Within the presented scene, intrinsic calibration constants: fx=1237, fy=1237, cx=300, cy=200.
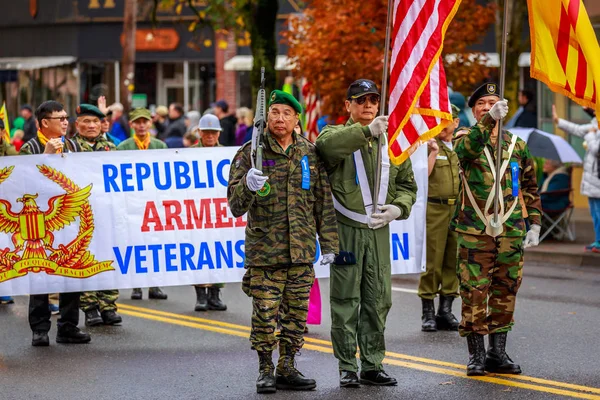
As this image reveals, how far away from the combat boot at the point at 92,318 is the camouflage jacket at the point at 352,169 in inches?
149

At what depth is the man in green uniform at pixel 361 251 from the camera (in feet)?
26.9

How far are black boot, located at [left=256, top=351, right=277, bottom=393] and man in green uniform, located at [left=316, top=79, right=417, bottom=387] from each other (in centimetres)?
46

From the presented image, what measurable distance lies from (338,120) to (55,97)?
2473 cm

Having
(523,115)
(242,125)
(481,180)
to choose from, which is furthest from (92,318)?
(242,125)

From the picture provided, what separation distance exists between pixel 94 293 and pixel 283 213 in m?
3.82

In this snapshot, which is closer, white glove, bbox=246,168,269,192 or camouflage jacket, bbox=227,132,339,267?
white glove, bbox=246,168,269,192

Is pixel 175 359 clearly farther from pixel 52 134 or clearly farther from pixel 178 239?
pixel 52 134

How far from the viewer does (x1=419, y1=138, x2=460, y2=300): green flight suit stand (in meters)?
10.9

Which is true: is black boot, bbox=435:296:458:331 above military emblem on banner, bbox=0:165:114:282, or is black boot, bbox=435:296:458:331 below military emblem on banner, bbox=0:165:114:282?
below

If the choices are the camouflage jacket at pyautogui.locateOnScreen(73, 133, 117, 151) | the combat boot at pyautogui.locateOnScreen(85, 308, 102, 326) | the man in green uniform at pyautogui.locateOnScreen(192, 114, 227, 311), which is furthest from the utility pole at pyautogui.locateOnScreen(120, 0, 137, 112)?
the combat boot at pyautogui.locateOnScreen(85, 308, 102, 326)

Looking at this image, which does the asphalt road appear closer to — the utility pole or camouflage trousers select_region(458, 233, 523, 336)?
camouflage trousers select_region(458, 233, 523, 336)

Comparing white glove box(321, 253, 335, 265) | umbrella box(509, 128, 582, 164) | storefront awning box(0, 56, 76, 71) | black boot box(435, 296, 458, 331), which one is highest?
storefront awning box(0, 56, 76, 71)

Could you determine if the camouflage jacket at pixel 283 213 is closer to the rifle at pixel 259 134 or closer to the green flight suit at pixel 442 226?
the rifle at pixel 259 134

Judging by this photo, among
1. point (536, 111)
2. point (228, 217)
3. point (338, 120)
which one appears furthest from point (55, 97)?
point (228, 217)
